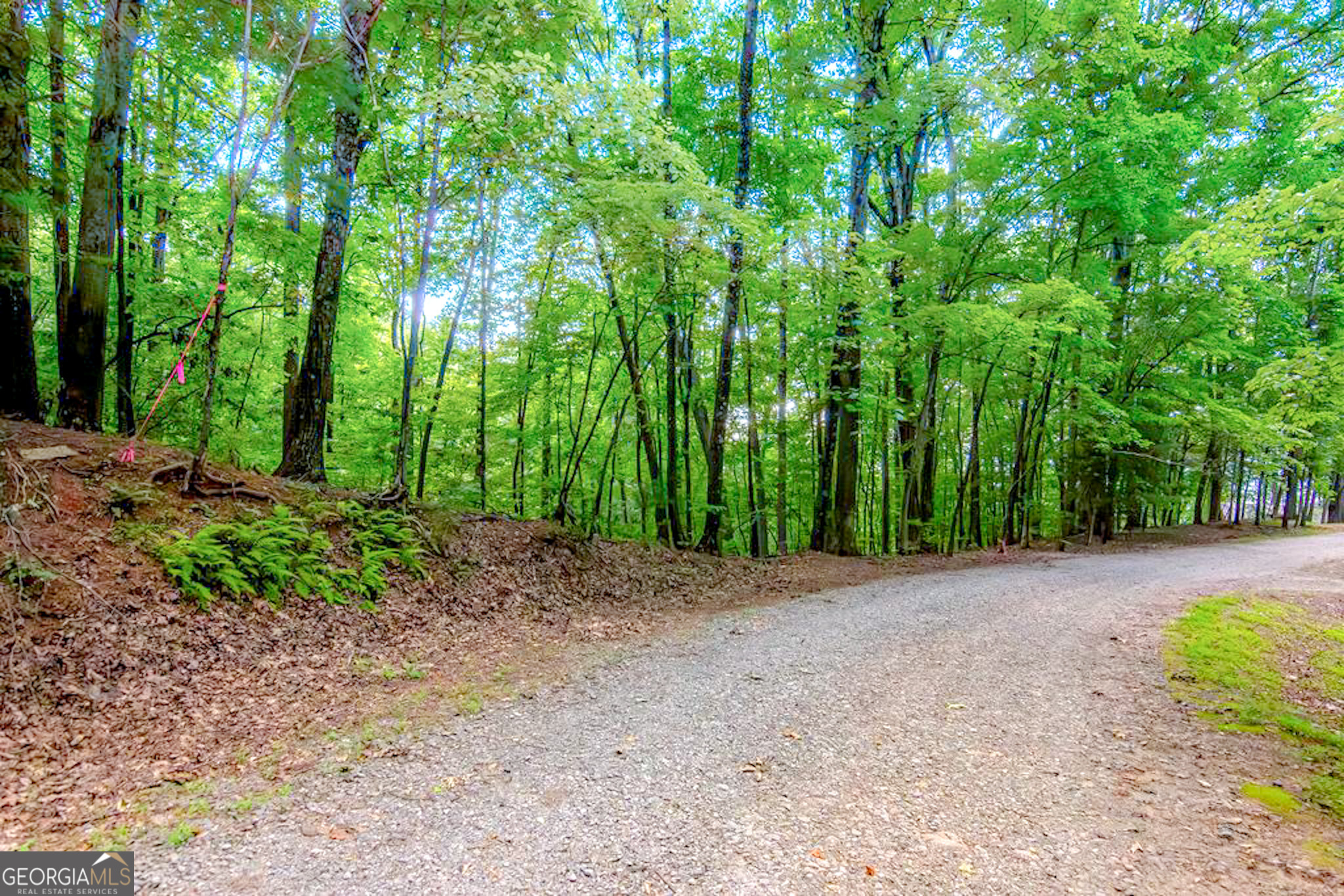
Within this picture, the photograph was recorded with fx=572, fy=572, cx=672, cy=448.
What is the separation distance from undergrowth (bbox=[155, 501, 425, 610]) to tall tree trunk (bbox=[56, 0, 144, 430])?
283 cm

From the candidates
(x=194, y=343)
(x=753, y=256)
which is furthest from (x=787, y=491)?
(x=194, y=343)

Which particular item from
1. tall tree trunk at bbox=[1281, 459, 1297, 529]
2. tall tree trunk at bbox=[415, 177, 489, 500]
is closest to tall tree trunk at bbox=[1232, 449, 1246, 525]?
tall tree trunk at bbox=[1281, 459, 1297, 529]

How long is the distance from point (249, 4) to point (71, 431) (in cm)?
462

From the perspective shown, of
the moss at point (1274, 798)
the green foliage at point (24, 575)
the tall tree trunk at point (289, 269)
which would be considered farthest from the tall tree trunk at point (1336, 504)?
the green foliage at point (24, 575)

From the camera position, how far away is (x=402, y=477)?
741 cm

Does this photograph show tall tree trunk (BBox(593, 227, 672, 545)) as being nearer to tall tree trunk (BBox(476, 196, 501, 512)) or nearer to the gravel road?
tall tree trunk (BBox(476, 196, 501, 512))

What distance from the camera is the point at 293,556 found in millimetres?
5391

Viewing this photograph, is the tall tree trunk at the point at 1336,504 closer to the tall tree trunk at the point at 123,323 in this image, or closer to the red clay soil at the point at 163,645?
the red clay soil at the point at 163,645

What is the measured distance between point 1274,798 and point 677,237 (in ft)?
25.0

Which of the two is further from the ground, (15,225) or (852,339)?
(852,339)

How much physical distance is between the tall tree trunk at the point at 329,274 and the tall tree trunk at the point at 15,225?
2398mm

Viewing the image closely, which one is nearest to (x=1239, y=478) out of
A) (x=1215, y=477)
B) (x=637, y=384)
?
(x=1215, y=477)

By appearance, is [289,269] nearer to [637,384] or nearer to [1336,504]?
[637,384]

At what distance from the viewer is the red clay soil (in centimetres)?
307
